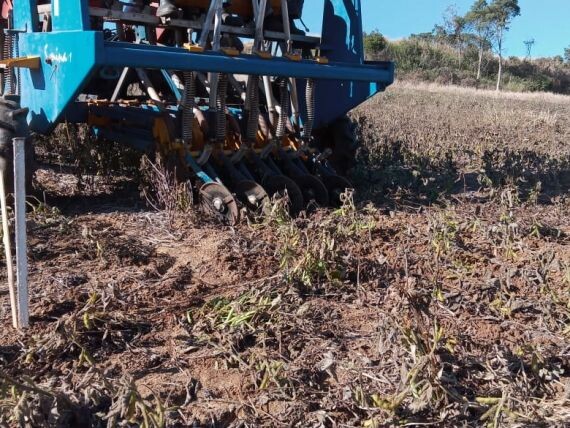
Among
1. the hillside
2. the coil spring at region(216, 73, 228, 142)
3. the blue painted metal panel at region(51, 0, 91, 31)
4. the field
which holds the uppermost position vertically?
the hillside

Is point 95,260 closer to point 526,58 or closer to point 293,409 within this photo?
point 293,409

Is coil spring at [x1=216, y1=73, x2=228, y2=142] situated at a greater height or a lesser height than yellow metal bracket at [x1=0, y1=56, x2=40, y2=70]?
lesser

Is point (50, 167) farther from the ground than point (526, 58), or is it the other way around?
point (526, 58)

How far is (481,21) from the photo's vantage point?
45.9 metres

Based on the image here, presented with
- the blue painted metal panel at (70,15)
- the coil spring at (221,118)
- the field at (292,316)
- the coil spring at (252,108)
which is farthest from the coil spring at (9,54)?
the coil spring at (252,108)

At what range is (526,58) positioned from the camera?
161 feet

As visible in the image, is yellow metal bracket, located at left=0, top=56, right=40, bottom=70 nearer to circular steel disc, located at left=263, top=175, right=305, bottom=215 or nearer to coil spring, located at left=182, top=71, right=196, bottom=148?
coil spring, located at left=182, top=71, right=196, bottom=148

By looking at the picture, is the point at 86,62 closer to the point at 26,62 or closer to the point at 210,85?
the point at 26,62

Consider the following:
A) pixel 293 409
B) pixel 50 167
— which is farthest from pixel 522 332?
pixel 50 167

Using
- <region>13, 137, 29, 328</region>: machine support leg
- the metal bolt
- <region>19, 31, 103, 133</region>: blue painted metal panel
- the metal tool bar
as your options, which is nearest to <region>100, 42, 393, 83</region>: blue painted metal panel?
<region>19, 31, 103, 133</region>: blue painted metal panel

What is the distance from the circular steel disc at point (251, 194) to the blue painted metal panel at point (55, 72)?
3.89 feet

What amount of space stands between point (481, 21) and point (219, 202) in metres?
45.9

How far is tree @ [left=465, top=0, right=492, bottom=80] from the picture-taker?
45.5 meters

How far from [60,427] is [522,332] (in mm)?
1925
